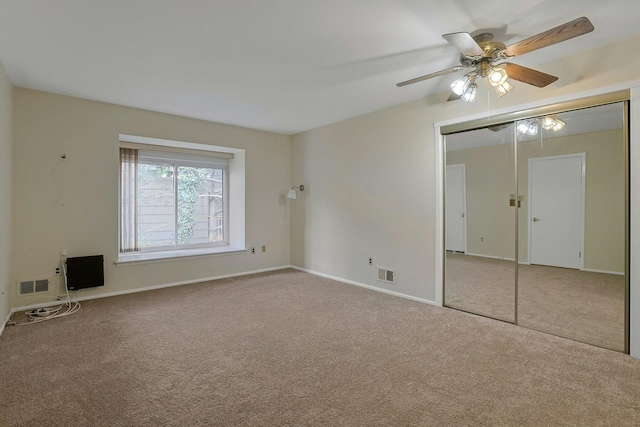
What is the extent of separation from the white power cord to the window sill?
54 centimetres

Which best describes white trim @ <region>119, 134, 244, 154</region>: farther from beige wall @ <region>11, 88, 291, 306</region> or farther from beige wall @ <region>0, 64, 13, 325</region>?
beige wall @ <region>0, 64, 13, 325</region>

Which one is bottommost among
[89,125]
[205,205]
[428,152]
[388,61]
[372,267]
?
[372,267]

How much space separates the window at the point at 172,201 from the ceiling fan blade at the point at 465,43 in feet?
13.4

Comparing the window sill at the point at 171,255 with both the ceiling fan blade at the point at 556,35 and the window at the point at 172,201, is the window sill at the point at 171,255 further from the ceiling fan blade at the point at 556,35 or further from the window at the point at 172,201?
the ceiling fan blade at the point at 556,35

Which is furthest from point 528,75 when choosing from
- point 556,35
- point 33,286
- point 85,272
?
point 33,286

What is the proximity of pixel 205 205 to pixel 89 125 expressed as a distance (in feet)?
6.44

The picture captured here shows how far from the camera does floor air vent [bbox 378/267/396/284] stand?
13.3 ft

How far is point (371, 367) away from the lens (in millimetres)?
2260

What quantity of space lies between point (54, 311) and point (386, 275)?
3.78m

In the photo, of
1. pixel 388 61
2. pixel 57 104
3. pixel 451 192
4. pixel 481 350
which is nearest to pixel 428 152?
pixel 451 192

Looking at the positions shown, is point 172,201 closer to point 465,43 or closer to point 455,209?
point 455,209

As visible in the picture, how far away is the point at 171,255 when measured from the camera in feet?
14.8

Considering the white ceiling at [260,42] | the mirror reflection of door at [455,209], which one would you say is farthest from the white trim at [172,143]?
the mirror reflection of door at [455,209]

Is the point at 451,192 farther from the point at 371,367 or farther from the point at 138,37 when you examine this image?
the point at 138,37
